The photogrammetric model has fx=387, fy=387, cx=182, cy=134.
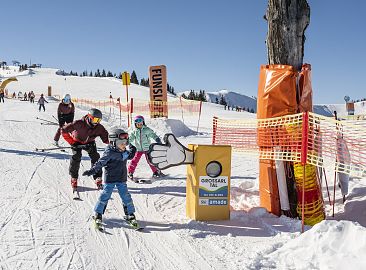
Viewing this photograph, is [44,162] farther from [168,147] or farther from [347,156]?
[347,156]

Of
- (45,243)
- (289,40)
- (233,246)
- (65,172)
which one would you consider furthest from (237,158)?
(45,243)

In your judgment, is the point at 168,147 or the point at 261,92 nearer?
the point at 168,147

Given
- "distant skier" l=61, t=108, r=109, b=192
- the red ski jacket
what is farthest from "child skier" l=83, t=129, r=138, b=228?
the red ski jacket

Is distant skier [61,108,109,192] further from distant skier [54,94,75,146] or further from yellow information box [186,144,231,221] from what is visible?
distant skier [54,94,75,146]

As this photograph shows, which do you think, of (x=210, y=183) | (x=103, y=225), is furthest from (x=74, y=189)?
(x=210, y=183)

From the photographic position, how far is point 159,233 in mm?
5668

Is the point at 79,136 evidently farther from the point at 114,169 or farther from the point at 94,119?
the point at 114,169

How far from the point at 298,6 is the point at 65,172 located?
6.49 m

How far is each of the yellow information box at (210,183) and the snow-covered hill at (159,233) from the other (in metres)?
0.21

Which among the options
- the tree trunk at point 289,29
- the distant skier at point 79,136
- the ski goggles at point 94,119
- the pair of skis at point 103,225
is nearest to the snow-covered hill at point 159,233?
the pair of skis at point 103,225

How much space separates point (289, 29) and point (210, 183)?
3.09m

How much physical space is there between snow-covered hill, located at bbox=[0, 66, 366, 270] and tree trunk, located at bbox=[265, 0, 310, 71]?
276cm

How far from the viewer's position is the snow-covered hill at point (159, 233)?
4.51m

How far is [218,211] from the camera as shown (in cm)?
630
